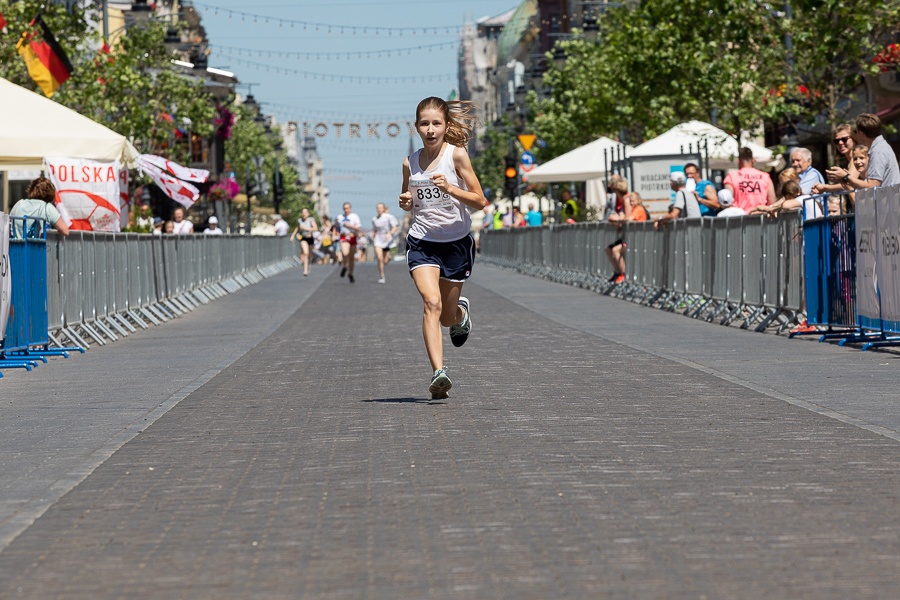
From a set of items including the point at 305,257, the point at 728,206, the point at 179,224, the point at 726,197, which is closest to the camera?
the point at 728,206

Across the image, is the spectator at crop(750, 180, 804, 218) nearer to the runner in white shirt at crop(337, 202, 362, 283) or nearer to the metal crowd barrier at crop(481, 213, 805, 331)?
the metal crowd barrier at crop(481, 213, 805, 331)

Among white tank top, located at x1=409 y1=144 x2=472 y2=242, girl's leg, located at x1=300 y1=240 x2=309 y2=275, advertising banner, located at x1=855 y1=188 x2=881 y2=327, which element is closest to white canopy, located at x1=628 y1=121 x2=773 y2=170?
girl's leg, located at x1=300 y1=240 x2=309 y2=275

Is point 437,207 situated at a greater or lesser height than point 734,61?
lesser

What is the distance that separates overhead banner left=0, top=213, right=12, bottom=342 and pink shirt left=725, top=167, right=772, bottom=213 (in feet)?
32.1

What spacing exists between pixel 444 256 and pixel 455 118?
82 cm

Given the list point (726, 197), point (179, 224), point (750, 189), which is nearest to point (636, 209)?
point (726, 197)

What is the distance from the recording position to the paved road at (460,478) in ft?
18.0

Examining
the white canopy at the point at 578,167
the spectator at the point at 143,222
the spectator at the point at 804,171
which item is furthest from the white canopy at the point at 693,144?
the spectator at the point at 804,171

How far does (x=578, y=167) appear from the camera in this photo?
39625 millimetres

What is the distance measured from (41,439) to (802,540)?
4.83 meters

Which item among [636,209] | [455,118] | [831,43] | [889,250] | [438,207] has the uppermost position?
[831,43]

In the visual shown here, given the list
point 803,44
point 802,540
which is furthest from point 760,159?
point 802,540

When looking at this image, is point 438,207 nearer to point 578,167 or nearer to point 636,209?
point 636,209

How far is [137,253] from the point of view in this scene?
21625 mm
